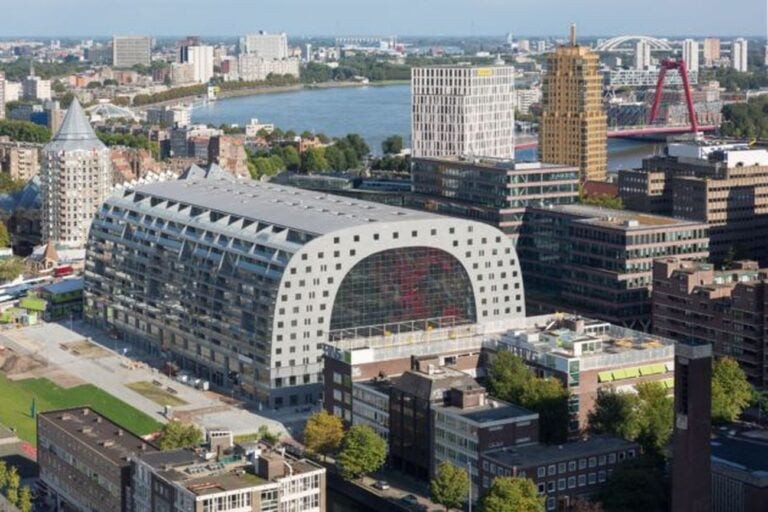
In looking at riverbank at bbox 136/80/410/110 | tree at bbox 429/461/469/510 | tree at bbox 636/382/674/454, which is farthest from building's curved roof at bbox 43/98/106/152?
riverbank at bbox 136/80/410/110

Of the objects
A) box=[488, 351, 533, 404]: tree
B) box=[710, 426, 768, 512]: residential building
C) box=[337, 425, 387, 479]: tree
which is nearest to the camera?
box=[710, 426, 768, 512]: residential building

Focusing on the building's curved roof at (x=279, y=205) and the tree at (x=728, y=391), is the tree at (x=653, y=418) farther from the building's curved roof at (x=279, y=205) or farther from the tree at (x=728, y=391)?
the building's curved roof at (x=279, y=205)

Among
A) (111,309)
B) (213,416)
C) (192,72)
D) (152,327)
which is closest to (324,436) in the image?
(213,416)

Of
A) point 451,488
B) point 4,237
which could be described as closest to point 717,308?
point 451,488

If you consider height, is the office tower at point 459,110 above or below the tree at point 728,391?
above

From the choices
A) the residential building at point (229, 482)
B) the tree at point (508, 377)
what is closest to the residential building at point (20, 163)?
the tree at point (508, 377)

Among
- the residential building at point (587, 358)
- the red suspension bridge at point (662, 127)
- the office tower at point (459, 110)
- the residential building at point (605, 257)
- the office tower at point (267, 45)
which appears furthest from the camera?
the office tower at point (267, 45)

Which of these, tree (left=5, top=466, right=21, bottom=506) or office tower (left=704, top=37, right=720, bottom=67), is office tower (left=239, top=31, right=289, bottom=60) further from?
tree (left=5, top=466, right=21, bottom=506)
